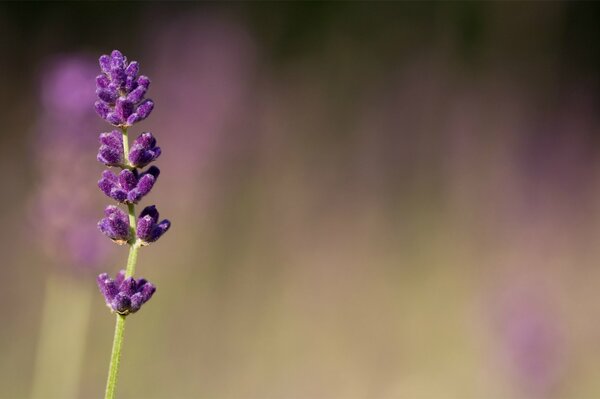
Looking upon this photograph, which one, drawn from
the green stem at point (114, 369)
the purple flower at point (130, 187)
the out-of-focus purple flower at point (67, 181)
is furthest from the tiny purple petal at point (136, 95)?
the out-of-focus purple flower at point (67, 181)

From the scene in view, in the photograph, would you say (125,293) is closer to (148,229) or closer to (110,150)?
(148,229)

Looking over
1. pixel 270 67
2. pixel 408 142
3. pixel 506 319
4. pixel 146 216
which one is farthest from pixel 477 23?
pixel 146 216

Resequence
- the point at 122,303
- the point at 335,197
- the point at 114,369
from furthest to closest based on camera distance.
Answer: the point at 335,197 < the point at 122,303 < the point at 114,369

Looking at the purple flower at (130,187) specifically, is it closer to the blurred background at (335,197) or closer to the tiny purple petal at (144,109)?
the tiny purple petal at (144,109)

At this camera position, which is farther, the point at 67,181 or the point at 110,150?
the point at 67,181

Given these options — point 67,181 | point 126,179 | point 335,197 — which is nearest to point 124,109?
point 126,179
